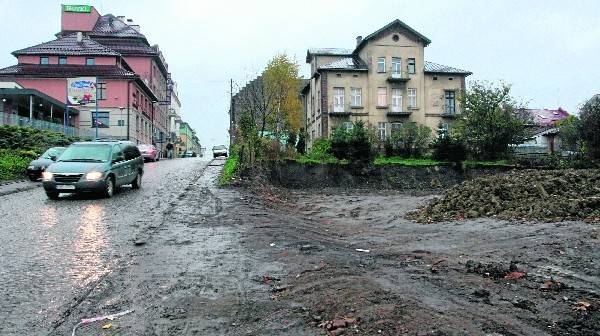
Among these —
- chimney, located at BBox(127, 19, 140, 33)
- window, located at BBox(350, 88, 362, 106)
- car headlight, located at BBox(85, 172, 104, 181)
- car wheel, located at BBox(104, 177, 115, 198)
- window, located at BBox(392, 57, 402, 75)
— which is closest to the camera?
car headlight, located at BBox(85, 172, 104, 181)

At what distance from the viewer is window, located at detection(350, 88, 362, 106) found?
166 feet

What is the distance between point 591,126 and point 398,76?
65.8 ft

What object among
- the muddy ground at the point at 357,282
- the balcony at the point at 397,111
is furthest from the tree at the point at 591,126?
the muddy ground at the point at 357,282

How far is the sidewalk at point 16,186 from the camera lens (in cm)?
1880

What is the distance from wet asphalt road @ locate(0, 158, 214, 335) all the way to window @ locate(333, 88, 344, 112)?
109ft

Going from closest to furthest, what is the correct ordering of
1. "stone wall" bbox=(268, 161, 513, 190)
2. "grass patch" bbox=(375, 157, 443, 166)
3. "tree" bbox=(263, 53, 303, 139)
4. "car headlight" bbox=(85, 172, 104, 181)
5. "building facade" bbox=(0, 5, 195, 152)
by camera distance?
"car headlight" bbox=(85, 172, 104, 181) < "stone wall" bbox=(268, 161, 513, 190) < "grass patch" bbox=(375, 157, 443, 166) < "building facade" bbox=(0, 5, 195, 152) < "tree" bbox=(263, 53, 303, 139)

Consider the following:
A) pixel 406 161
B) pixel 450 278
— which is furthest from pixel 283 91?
pixel 450 278

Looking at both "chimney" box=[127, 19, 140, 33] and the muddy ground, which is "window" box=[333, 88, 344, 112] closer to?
the muddy ground

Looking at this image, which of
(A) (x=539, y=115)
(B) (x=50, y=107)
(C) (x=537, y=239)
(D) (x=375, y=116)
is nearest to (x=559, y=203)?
(C) (x=537, y=239)

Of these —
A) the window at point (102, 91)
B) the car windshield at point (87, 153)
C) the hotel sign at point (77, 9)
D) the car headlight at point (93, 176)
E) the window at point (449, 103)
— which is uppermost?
the hotel sign at point (77, 9)

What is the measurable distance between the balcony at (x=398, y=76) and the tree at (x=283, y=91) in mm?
12307

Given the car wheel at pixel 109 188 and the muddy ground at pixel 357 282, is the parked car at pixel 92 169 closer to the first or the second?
the car wheel at pixel 109 188

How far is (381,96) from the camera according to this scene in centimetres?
5084

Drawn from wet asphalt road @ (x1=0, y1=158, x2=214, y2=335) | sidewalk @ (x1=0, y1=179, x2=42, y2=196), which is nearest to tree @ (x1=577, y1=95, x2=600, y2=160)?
wet asphalt road @ (x1=0, y1=158, x2=214, y2=335)
